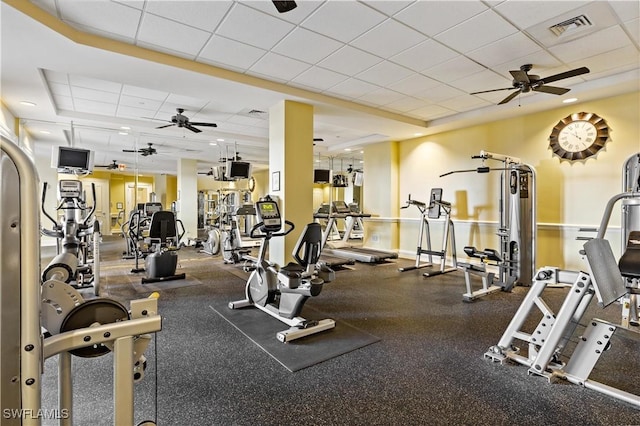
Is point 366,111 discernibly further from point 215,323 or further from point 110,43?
point 215,323

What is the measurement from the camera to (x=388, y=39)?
131 inches

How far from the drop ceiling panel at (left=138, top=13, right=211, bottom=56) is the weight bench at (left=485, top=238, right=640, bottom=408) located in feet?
12.0

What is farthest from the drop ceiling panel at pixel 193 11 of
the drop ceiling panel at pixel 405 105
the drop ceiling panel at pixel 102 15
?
the drop ceiling panel at pixel 405 105

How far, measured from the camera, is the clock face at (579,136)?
4.71m

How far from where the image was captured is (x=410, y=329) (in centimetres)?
313

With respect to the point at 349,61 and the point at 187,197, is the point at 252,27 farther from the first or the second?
the point at 187,197

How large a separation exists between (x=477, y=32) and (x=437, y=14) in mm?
574

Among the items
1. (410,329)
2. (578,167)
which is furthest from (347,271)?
(578,167)

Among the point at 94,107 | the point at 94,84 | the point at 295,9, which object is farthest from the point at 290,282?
the point at 94,107

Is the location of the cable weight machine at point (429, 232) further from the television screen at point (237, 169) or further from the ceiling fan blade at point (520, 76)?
the television screen at point (237, 169)

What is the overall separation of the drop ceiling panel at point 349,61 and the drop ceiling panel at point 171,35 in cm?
135

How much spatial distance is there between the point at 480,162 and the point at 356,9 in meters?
4.38

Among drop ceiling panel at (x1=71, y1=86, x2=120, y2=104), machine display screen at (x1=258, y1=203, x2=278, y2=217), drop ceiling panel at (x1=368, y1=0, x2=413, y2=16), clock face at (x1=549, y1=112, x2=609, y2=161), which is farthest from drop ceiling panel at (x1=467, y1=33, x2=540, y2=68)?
drop ceiling panel at (x1=71, y1=86, x2=120, y2=104)

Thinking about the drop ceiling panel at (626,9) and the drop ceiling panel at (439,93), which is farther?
the drop ceiling panel at (439,93)
